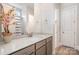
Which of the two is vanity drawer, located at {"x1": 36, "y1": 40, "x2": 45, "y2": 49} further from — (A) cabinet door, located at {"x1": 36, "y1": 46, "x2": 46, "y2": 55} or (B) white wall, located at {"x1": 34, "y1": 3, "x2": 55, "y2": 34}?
(B) white wall, located at {"x1": 34, "y1": 3, "x2": 55, "y2": 34}

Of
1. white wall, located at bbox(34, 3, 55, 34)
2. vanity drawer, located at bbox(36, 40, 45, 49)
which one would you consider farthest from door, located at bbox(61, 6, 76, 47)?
vanity drawer, located at bbox(36, 40, 45, 49)

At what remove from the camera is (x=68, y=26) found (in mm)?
1950

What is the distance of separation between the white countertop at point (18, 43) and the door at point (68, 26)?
0.24 metres

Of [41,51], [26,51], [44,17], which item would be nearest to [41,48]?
[41,51]

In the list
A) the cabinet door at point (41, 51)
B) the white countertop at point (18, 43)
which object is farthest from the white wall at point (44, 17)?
the cabinet door at point (41, 51)

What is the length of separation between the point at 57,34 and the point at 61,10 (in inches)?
12.5

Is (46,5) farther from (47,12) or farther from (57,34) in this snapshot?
(57,34)

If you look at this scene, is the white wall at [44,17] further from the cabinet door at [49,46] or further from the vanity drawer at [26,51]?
the vanity drawer at [26,51]

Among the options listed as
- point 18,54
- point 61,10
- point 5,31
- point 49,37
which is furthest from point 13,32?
point 61,10

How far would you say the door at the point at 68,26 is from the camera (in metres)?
1.95

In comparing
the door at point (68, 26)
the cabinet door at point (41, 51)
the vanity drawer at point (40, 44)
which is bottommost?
the cabinet door at point (41, 51)

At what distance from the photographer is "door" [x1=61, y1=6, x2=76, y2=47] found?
195cm

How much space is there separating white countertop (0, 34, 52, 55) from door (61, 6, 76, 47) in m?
0.24

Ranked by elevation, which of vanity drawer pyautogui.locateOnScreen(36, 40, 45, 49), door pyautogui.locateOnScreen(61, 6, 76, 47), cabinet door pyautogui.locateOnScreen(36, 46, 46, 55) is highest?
door pyautogui.locateOnScreen(61, 6, 76, 47)
